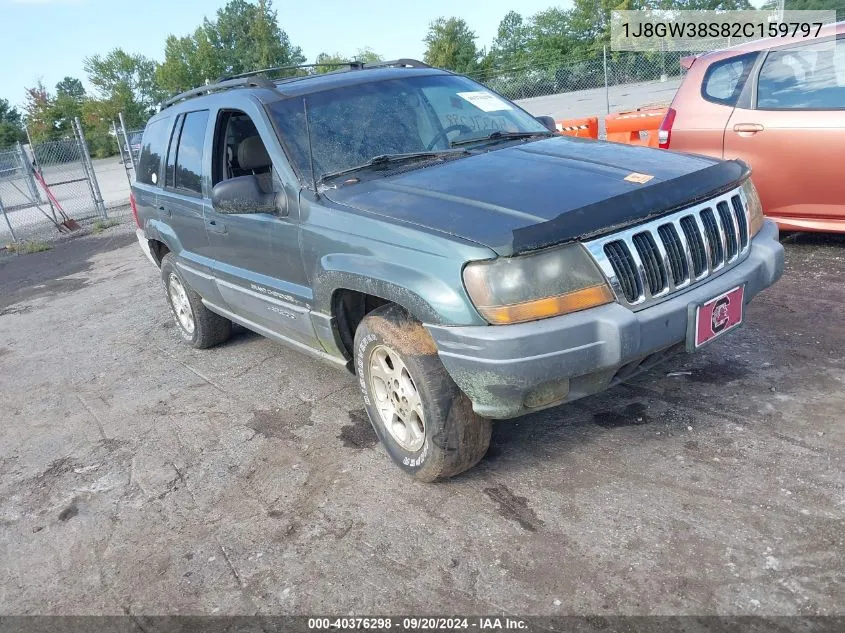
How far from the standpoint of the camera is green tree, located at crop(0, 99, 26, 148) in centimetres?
5219

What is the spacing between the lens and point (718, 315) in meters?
3.17

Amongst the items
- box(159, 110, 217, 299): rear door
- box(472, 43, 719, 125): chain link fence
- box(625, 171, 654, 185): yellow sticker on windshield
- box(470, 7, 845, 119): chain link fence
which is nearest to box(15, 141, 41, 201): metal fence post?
box(470, 7, 845, 119): chain link fence

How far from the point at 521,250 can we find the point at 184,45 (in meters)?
66.4

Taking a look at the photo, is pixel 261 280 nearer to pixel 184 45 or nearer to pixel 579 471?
pixel 579 471

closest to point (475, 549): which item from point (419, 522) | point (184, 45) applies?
point (419, 522)

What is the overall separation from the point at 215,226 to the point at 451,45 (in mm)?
36446

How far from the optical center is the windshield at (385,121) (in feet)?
12.6

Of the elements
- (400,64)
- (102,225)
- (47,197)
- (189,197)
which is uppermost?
(400,64)

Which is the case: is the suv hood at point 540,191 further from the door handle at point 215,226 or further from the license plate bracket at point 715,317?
the door handle at point 215,226

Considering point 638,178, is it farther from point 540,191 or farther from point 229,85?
point 229,85

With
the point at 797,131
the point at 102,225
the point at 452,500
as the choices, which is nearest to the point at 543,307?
the point at 452,500

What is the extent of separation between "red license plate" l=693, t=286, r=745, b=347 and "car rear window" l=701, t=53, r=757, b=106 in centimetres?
345

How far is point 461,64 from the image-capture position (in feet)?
124

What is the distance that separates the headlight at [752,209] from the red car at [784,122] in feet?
7.34
